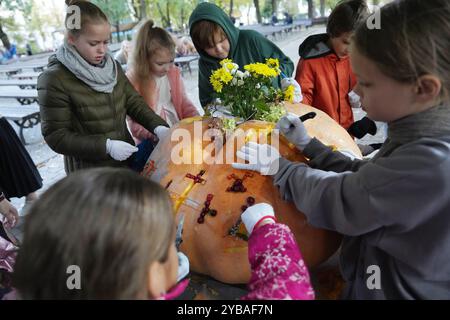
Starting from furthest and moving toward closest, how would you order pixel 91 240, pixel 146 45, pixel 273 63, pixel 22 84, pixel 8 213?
pixel 22 84
pixel 146 45
pixel 8 213
pixel 273 63
pixel 91 240

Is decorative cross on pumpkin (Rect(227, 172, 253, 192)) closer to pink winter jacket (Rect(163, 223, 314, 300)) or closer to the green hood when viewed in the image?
pink winter jacket (Rect(163, 223, 314, 300))

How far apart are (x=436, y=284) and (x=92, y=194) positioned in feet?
3.16

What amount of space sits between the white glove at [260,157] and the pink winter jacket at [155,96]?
Result: 1.26 meters

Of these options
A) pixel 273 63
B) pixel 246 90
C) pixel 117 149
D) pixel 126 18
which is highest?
pixel 126 18

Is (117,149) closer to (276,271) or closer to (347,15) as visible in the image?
(276,271)

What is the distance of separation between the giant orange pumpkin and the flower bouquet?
7cm

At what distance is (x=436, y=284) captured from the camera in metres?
0.99

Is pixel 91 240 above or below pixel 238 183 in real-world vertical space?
above

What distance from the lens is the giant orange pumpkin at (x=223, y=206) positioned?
131cm

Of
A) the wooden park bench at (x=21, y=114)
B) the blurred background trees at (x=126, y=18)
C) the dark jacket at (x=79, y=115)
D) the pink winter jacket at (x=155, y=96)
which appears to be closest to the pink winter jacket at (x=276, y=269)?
the dark jacket at (x=79, y=115)

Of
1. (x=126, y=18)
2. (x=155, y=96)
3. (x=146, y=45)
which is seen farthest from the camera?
(x=126, y=18)

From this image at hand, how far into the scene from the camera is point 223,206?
1.33 m

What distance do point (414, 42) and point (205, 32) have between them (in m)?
1.51

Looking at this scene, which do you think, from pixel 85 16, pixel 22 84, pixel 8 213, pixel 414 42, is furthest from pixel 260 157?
pixel 22 84
